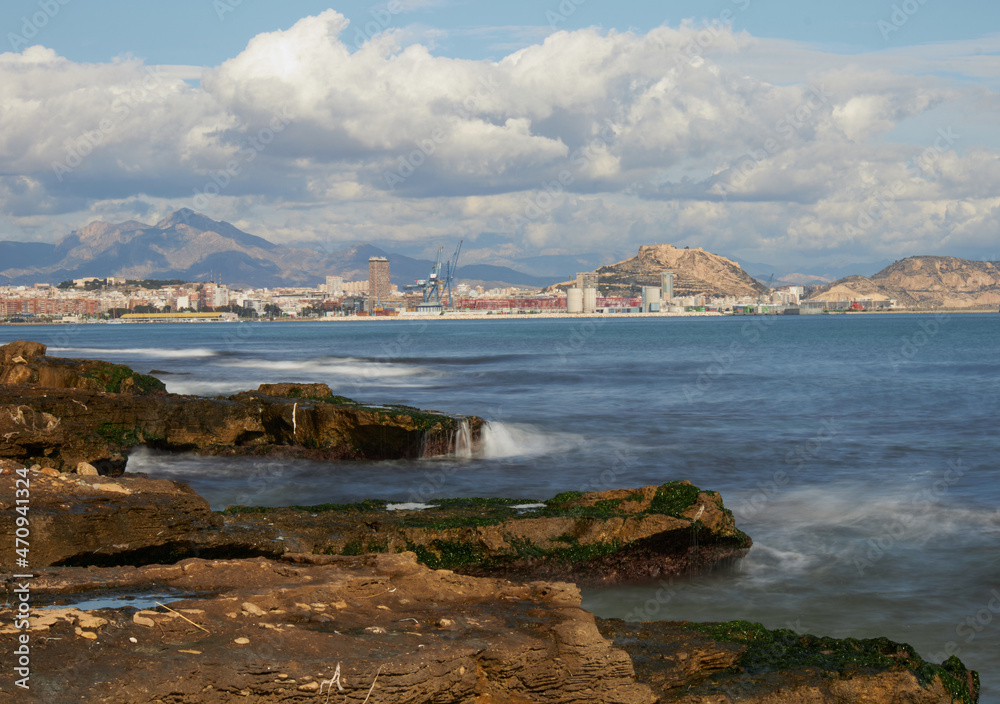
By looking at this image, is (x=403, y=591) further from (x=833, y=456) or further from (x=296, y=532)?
(x=833, y=456)

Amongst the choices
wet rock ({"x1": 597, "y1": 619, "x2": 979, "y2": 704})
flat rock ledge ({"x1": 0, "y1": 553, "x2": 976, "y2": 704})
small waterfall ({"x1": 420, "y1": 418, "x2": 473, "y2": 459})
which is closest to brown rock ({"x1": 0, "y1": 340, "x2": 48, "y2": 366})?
small waterfall ({"x1": 420, "y1": 418, "x2": 473, "y2": 459})

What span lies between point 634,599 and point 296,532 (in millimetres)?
3429

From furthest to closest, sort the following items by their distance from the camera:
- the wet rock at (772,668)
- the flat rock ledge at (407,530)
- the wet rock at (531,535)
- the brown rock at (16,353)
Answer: the brown rock at (16,353)
the wet rock at (531,535)
the flat rock ledge at (407,530)
the wet rock at (772,668)

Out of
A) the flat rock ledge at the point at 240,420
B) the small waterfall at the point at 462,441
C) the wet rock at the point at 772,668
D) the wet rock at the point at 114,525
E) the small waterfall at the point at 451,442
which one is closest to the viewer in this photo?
the wet rock at the point at 772,668

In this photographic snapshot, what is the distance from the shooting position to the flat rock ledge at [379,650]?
342 centimetres

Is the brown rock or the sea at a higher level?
the brown rock

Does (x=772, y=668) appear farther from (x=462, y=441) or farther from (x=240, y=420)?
(x=240, y=420)

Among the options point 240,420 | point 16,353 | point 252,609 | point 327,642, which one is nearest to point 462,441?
point 240,420

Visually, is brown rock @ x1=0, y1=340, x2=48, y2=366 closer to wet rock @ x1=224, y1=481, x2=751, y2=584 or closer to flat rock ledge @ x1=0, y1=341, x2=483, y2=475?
flat rock ledge @ x1=0, y1=341, x2=483, y2=475

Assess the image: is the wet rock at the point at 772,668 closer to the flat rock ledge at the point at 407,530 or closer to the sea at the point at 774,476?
the sea at the point at 774,476

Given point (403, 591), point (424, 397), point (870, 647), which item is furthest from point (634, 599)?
point (424, 397)

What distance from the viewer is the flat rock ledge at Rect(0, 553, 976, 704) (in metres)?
3.42

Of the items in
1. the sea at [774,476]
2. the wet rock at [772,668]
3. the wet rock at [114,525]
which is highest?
the wet rock at [114,525]

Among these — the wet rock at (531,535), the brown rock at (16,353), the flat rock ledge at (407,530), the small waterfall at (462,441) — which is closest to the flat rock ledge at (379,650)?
the flat rock ledge at (407,530)
